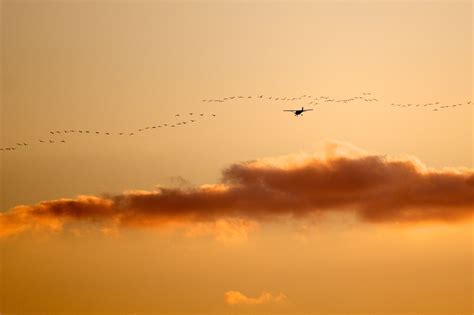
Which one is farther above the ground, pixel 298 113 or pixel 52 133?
pixel 298 113

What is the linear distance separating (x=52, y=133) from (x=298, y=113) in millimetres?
137156

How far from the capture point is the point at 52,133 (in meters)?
150

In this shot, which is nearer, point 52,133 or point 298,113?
point 52,133

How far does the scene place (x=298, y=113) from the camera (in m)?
173
